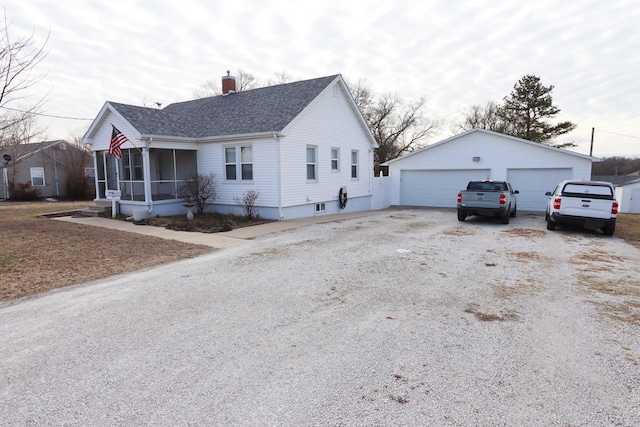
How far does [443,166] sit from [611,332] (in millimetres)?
17559

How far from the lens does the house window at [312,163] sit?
650 inches

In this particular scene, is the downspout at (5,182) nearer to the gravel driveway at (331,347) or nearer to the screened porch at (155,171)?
the screened porch at (155,171)

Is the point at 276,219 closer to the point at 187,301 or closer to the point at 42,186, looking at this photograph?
the point at 187,301

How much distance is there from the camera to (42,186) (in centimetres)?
2911

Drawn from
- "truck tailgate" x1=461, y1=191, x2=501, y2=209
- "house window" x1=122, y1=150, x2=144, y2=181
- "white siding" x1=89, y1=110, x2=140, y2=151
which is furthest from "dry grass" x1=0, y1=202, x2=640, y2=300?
"house window" x1=122, y1=150, x2=144, y2=181

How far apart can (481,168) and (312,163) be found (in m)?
9.70

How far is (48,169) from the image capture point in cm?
2942

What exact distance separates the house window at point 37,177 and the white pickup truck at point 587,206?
111 ft

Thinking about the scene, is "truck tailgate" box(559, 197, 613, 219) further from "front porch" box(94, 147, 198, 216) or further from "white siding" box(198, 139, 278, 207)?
"front porch" box(94, 147, 198, 216)

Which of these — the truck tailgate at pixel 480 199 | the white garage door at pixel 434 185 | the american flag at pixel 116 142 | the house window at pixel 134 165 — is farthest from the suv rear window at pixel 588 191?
the house window at pixel 134 165

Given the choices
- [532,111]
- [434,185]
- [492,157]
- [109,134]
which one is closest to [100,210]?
[109,134]

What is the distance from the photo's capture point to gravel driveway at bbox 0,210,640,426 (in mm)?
3018

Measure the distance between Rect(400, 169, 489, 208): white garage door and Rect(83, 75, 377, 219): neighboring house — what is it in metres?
4.27

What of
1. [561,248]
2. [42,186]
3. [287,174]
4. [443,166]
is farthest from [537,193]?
[42,186]
